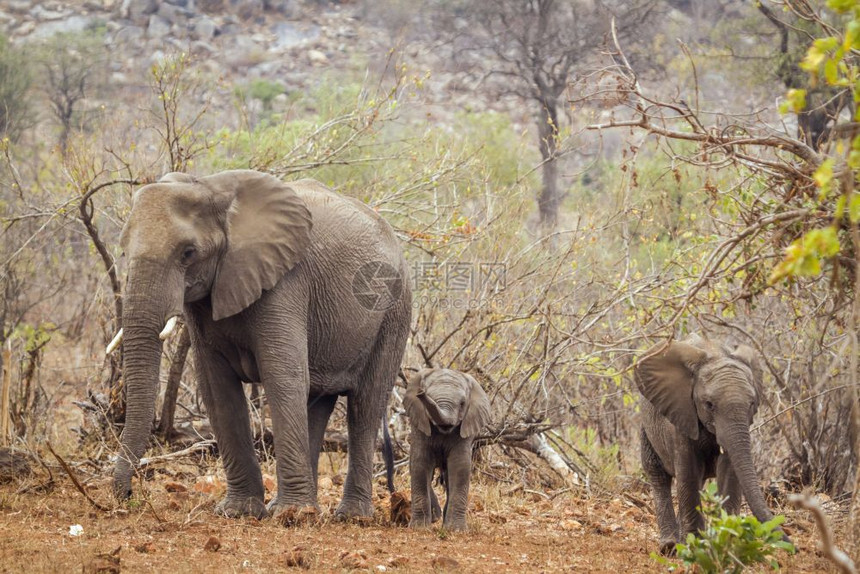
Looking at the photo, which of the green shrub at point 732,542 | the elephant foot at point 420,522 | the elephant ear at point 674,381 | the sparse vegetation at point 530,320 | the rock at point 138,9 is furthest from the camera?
the rock at point 138,9

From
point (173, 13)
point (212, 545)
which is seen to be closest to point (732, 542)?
point (212, 545)

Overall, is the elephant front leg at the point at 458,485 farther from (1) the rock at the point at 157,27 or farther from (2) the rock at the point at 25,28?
(2) the rock at the point at 25,28

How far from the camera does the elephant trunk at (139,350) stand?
22.0 ft

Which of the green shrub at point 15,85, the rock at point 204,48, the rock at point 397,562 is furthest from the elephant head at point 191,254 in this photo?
the rock at point 204,48

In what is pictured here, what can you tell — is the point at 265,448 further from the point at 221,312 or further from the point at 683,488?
the point at 683,488

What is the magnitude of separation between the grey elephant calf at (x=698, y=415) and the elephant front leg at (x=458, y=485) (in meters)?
1.29

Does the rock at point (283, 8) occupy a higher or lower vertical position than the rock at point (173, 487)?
higher

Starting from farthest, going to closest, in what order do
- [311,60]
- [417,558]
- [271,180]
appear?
[311,60] < [271,180] < [417,558]

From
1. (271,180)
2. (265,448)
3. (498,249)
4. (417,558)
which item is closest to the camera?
(417,558)

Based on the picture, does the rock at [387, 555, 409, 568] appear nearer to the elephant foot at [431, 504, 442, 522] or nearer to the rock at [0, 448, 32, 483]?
the elephant foot at [431, 504, 442, 522]

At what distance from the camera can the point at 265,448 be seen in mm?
10109

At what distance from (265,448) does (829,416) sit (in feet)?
16.5

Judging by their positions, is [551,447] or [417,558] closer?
[417,558]

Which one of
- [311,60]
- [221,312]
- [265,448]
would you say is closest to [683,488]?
[221,312]
